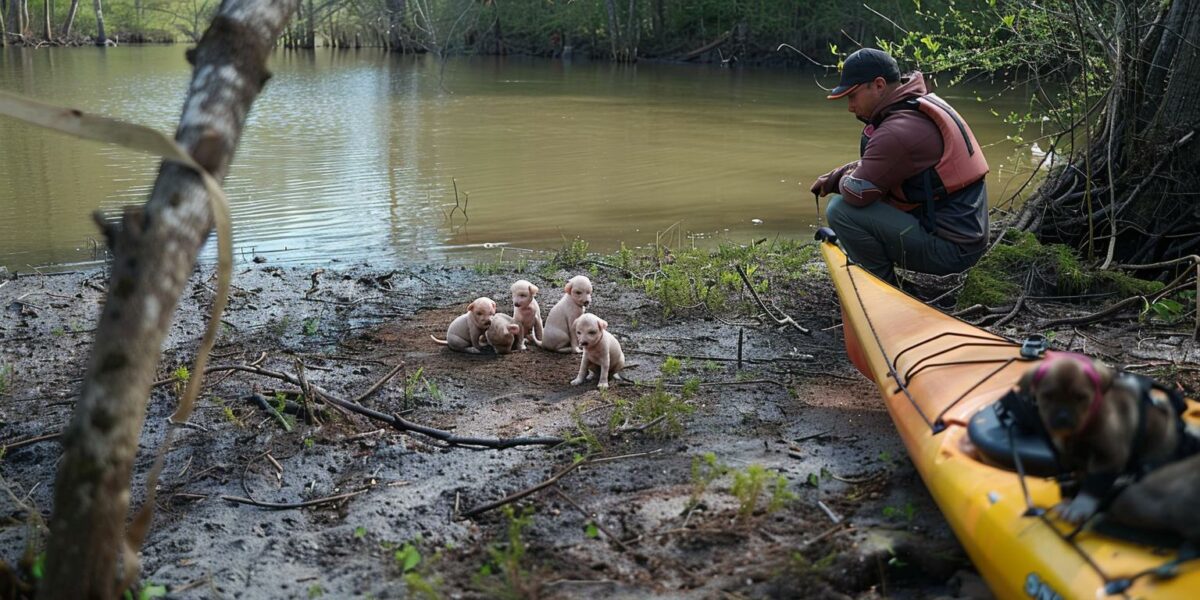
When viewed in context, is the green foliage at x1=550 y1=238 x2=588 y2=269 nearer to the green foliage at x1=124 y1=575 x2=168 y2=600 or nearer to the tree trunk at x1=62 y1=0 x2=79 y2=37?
the green foliage at x1=124 y1=575 x2=168 y2=600

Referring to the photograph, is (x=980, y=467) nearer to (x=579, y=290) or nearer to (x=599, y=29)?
(x=579, y=290)

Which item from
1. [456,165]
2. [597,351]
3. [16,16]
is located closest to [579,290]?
[597,351]

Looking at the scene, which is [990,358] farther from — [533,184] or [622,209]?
[533,184]

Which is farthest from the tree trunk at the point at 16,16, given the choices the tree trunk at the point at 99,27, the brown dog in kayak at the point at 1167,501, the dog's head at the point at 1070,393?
the brown dog in kayak at the point at 1167,501

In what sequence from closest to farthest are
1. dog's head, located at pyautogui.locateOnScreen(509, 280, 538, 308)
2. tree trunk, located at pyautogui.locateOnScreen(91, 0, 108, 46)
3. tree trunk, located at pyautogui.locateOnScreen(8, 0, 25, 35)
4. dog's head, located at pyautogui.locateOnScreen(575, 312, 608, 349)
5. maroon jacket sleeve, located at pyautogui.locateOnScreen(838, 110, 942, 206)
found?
dog's head, located at pyautogui.locateOnScreen(575, 312, 608, 349), maroon jacket sleeve, located at pyautogui.locateOnScreen(838, 110, 942, 206), dog's head, located at pyautogui.locateOnScreen(509, 280, 538, 308), tree trunk, located at pyautogui.locateOnScreen(8, 0, 25, 35), tree trunk, located at pyautogui.locateOnScreen(91, 0, 108, 46)

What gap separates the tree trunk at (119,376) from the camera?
3.00m

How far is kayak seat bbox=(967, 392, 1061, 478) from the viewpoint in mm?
3553

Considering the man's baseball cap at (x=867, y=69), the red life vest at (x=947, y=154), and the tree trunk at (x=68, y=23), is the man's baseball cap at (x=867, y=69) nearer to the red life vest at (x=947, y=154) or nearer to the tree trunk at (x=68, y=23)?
the red life vest at (x=947, y=154)

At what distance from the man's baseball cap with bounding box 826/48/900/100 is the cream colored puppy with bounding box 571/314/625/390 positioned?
2093 millimetres

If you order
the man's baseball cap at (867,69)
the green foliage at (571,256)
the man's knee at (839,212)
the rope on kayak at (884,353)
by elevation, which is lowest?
the green foliage at (571,256)

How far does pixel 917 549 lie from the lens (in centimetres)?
380

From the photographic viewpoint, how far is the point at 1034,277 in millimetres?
7340

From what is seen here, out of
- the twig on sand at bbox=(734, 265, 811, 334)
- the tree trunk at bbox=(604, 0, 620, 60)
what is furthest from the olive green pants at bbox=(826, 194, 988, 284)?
the tree trunk at bbox=(604, 0, 620, 60)

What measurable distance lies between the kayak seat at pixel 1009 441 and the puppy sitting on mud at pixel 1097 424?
21 centimetres
